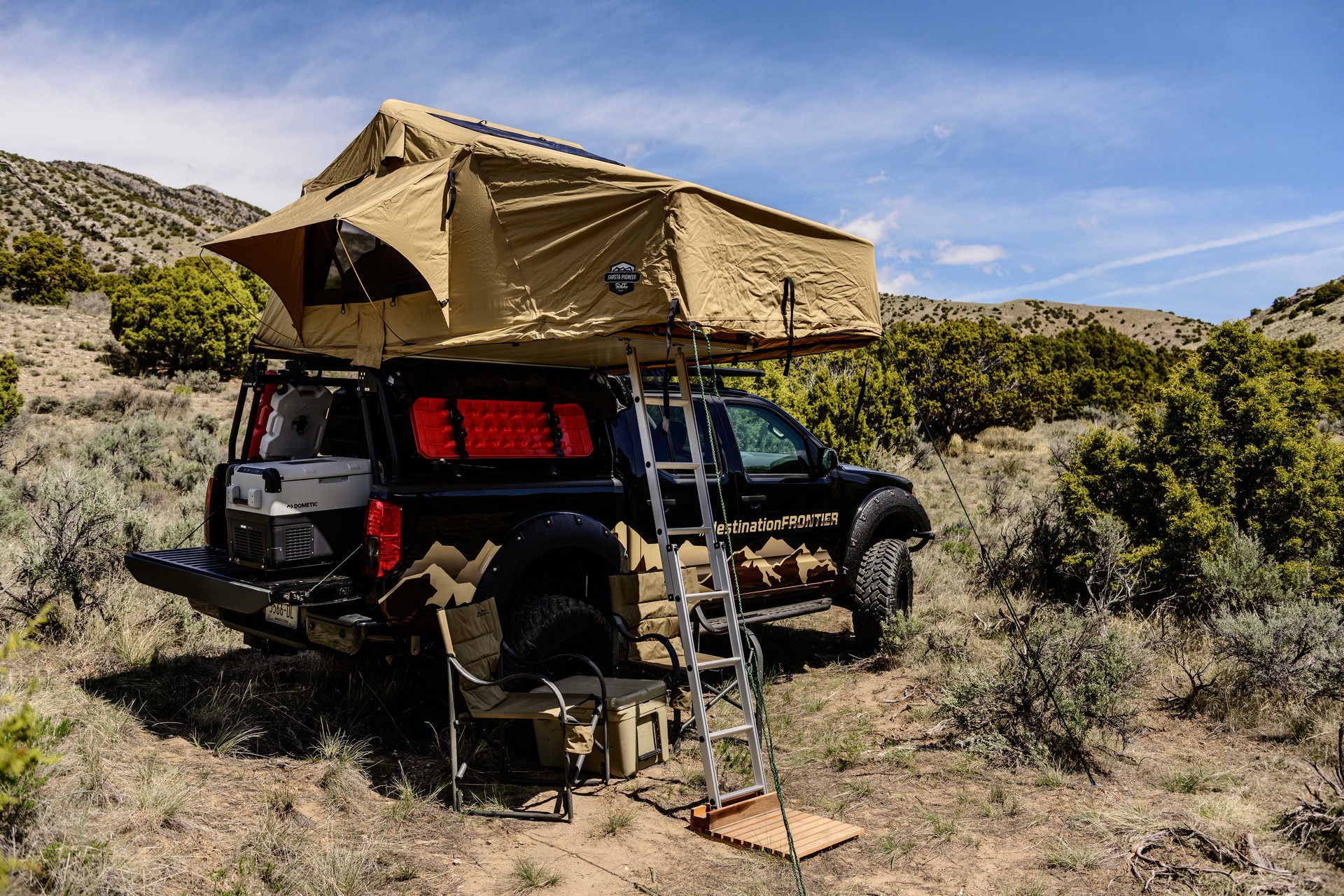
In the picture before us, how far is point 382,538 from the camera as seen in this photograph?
14.7ft

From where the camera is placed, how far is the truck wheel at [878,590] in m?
7.15

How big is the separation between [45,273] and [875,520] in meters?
32.5

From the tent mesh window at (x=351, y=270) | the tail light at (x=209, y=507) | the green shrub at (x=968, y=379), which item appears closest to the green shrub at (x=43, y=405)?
the tail light at (x=209, y=507)

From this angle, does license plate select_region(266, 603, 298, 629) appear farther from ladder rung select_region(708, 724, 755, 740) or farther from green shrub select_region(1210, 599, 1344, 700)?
green shrub select_region(1210, 599, 1344, 700)

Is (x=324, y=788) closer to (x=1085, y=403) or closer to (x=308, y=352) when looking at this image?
(x=308, y=352)

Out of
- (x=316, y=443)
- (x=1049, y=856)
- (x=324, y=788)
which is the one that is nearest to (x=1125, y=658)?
(x=1049, y=856)

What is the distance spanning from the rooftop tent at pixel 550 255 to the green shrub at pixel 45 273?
29.2 m

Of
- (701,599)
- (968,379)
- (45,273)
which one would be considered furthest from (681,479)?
(45,273)

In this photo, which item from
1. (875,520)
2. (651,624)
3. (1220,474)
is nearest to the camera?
(651,624)

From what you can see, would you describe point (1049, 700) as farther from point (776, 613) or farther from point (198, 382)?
point (198, 382)

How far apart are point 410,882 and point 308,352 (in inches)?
128

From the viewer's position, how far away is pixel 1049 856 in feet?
13.3

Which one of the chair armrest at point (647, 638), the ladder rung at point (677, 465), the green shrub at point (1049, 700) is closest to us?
the ladder rung at point (677, 465)

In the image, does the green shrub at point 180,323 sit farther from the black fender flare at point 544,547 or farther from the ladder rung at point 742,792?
the ladder rung at point 742,792
